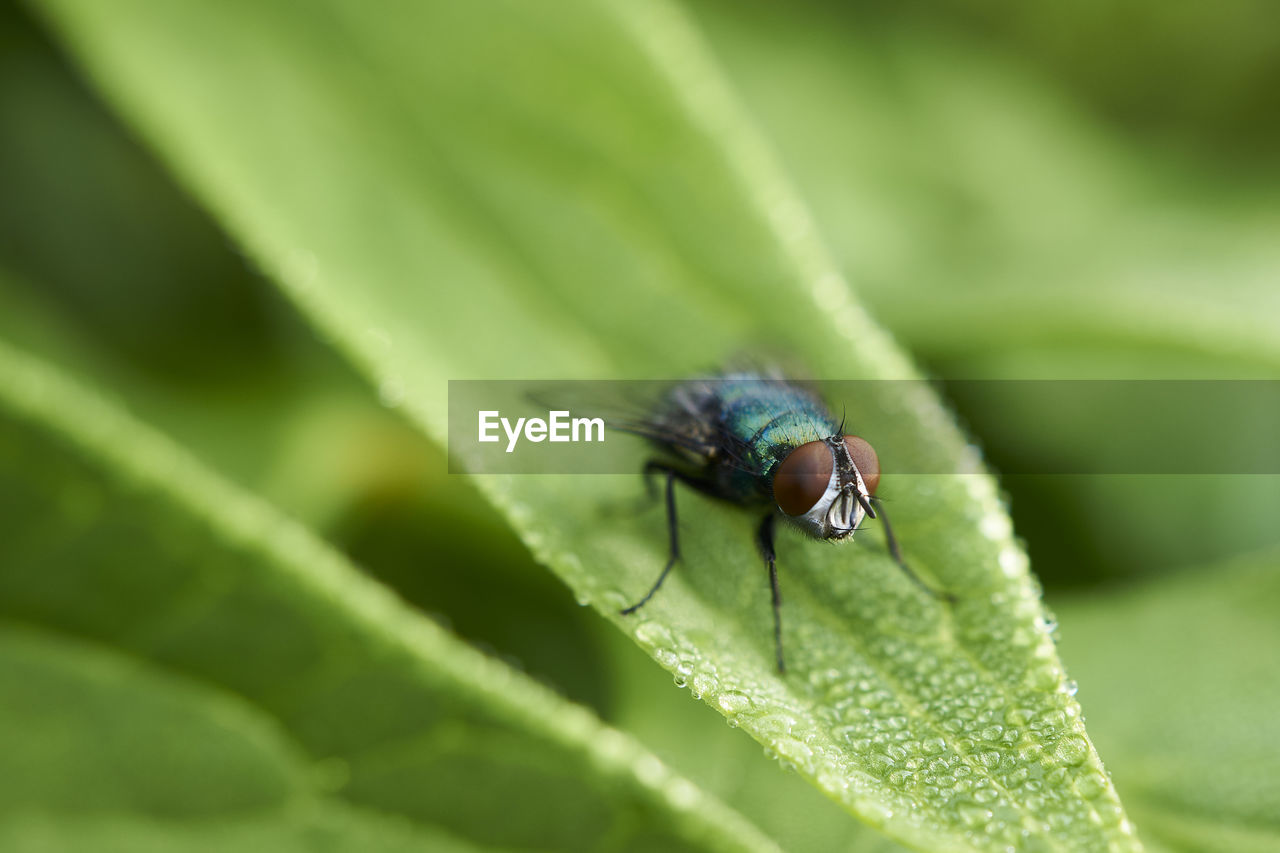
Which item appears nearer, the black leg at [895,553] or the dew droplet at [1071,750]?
the dew droplet at [1071,750]

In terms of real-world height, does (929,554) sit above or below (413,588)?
below

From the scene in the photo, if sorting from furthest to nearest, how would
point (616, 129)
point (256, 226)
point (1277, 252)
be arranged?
point (1277, 252) < point (616, 129) < point (256, 226)

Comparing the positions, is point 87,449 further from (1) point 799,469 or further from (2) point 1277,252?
(2) point 1277,252

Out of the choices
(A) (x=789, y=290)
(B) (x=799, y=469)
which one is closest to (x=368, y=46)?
(A) (x=789, y=290)

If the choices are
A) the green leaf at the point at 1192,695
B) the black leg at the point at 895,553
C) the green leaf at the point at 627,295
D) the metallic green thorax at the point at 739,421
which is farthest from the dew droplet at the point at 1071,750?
the metallic green thorax at the point at 739,421

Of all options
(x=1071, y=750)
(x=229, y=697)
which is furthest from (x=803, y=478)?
(x=229, y=697)

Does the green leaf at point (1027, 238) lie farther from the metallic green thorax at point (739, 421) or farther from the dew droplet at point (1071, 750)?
the dew droplet at point (1071, 750)

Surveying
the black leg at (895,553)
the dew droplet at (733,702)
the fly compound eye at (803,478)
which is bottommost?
the dew droplet at (733,702)

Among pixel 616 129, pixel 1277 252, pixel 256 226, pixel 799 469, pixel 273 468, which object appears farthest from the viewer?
pixel 1277 252

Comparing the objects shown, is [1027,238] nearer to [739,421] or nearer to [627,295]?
[739,421]
